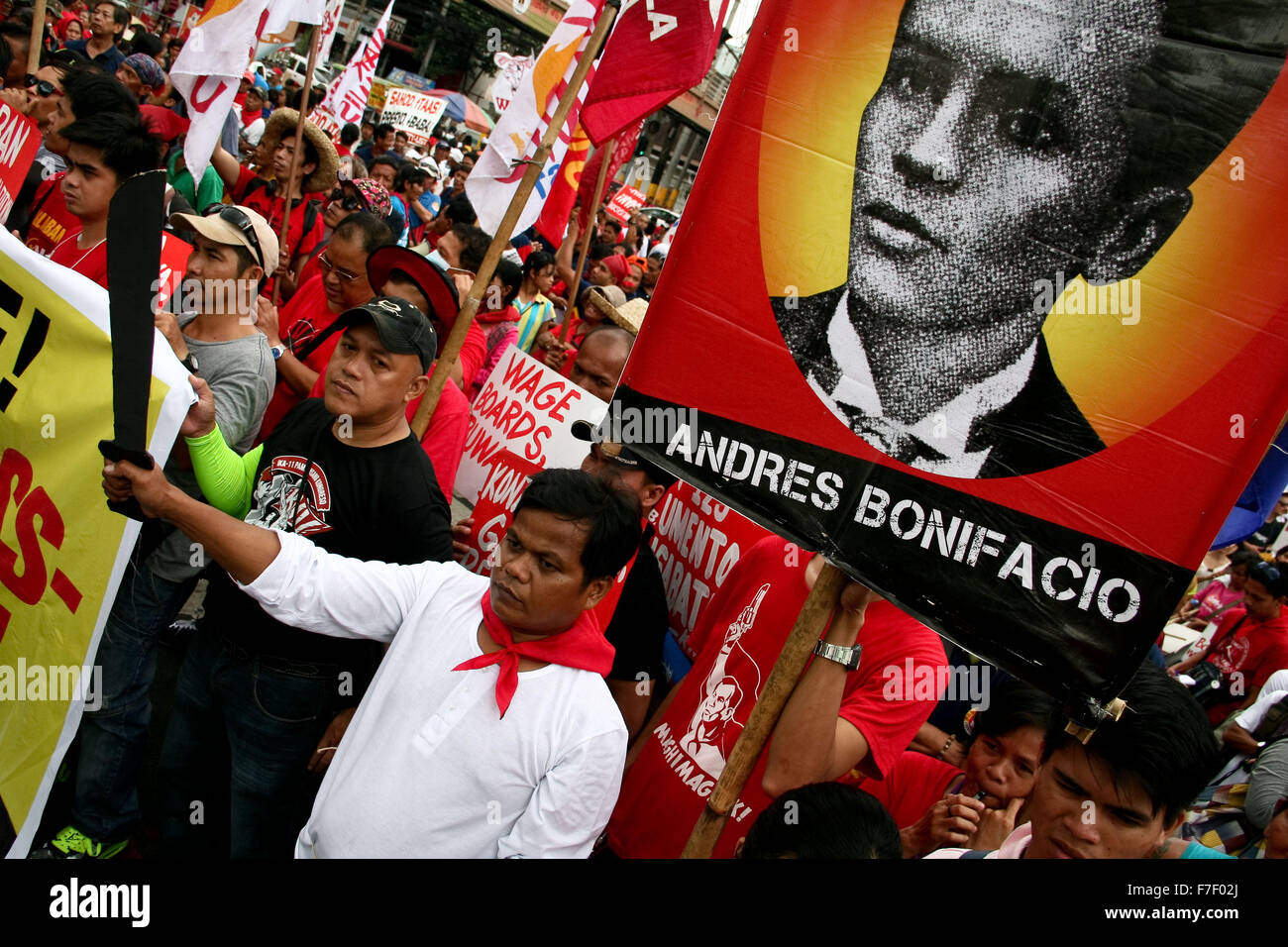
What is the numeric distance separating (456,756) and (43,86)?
5221 millimetres

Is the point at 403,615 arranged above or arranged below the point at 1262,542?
above

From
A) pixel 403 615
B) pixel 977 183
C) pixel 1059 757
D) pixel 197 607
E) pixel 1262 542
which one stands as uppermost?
pixel 977 183

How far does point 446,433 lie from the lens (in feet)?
11.3

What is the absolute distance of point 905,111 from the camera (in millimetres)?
1944

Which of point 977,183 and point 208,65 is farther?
point 208,65

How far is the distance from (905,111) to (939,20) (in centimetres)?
18

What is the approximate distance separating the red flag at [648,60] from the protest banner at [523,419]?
0.97 meters

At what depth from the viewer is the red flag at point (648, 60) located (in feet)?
12.2

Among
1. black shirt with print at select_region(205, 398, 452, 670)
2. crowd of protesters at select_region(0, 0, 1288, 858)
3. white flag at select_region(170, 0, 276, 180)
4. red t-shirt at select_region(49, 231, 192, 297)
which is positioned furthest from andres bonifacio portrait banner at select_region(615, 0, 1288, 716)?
white flag at select_region(170, 0, 276, 180)

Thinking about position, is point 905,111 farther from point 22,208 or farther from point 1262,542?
point 1262,542

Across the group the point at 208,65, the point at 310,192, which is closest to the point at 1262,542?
the point at 310,192

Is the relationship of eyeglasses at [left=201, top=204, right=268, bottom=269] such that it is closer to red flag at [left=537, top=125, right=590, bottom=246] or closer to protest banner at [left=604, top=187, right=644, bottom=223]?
red flag at [left=537, top=125, right=590, bottom=246]

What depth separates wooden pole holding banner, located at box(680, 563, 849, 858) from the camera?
2021 mm
